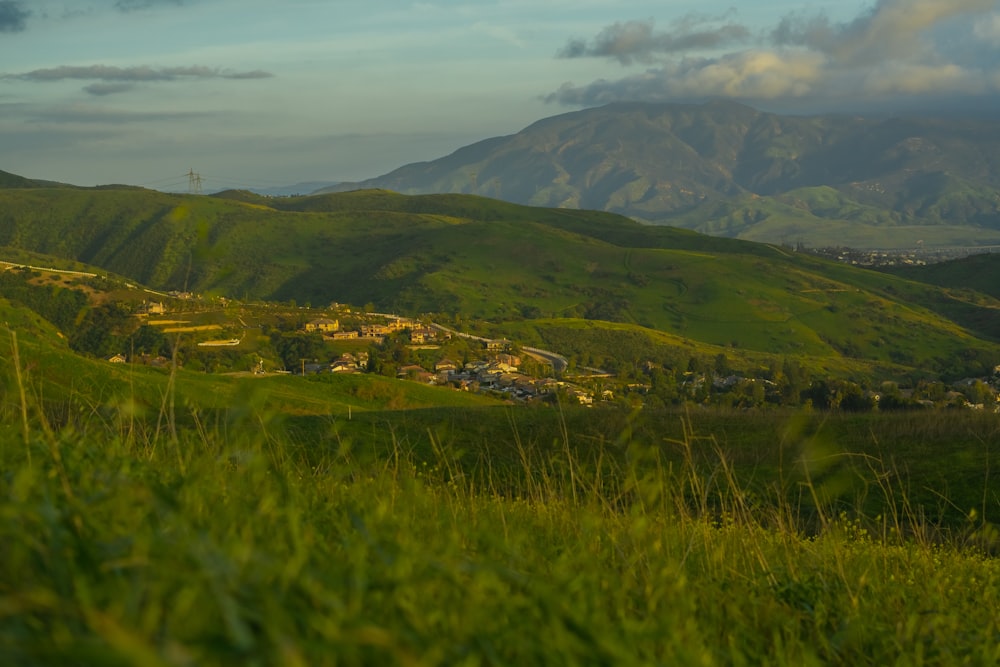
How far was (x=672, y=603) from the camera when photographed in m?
3.57

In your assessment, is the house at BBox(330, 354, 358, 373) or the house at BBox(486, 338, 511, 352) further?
the house at BBox(486, 338, 511, 352)

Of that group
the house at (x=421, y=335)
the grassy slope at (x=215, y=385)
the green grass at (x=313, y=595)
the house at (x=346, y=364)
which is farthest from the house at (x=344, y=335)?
the green grass at (x=313, y=595)

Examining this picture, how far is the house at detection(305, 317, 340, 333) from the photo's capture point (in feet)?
330

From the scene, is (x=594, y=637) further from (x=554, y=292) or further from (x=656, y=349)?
(x=554, y=292)

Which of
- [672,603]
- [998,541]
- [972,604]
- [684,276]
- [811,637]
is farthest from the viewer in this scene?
[684,276]

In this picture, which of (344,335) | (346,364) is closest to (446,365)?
(346,364)

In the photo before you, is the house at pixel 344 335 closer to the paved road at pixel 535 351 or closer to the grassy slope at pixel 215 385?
the paved road at pixel 535 351

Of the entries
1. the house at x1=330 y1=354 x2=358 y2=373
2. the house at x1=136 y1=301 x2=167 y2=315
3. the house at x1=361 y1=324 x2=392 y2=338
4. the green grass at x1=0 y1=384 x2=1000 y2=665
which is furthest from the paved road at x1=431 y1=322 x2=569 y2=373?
the green grass at x1=0 y1=384 x2=1000 y2=665

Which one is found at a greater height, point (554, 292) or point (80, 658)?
point (80, 658)

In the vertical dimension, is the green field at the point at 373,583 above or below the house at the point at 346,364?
above

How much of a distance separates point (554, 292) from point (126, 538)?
17808 cm

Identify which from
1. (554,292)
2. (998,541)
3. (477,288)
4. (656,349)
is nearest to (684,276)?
(554,292)

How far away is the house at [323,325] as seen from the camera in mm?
100544

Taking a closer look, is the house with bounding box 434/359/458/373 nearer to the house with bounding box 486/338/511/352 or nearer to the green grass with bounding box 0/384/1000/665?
the house with bounding box 486/338/511/352
